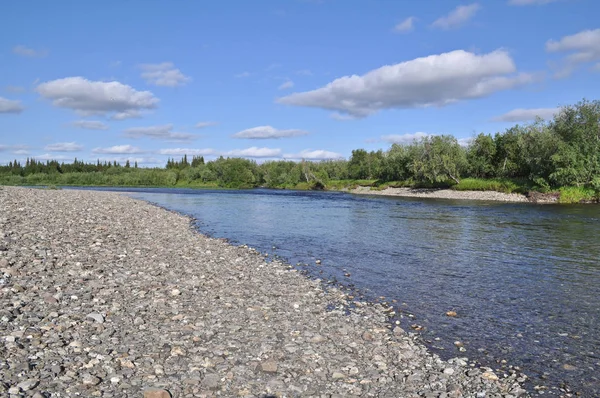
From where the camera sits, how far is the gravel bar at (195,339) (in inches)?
299

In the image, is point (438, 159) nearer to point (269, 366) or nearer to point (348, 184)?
point (348, 184)

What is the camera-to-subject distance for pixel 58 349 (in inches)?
326

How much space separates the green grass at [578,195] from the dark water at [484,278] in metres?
38.0

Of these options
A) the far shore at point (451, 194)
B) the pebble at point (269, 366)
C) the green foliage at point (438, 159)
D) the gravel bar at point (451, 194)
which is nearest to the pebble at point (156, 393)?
the pebble at point (269, 366)

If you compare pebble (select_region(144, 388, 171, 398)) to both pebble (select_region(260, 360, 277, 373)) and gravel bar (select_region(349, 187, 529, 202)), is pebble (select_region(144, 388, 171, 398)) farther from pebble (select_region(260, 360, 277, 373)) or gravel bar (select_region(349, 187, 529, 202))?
gravel bar (select_region(349, 187, 529, 202))

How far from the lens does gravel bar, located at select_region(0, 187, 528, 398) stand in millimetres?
7602

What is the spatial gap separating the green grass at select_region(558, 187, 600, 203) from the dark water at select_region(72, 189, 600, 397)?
3802cm

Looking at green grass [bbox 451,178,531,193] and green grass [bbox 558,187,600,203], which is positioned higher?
green grass [bbox 451,178,531,193]

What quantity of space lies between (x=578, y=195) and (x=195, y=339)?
80.3 meters

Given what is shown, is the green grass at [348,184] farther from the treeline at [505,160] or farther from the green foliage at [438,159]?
the green foliage at [438,159]

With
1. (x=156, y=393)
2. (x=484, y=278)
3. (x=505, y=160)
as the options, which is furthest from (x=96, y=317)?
(x=505, y=160)

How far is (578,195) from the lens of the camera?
71.0m

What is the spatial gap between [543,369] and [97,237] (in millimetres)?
21107

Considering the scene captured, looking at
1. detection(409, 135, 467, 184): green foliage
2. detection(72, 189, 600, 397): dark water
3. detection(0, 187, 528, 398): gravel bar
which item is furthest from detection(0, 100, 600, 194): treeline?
detection(0, 187, 528, 398): gravel bar
